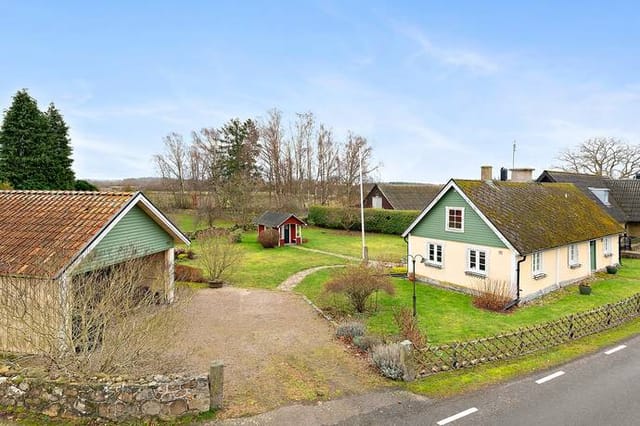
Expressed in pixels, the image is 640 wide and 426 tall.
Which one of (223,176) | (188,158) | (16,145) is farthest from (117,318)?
(188,158)

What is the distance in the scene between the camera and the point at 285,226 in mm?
35531

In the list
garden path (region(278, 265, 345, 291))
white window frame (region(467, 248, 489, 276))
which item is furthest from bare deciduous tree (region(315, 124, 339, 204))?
white window frame (region(467, 248, 489, 276))

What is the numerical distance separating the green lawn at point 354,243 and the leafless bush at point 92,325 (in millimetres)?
21500

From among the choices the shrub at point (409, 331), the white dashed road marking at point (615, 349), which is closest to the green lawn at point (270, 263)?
the shrub at point (409, 331)

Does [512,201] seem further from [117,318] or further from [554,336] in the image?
[117,318]

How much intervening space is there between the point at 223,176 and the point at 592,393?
51.1 m

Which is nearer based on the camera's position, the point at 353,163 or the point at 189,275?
the point at 189,275

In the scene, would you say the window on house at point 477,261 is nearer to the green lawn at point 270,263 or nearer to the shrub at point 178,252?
the green lawn at point 270,263

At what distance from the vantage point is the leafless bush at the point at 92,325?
26.3 ft

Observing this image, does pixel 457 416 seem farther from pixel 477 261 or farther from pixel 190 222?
pixel 190 222

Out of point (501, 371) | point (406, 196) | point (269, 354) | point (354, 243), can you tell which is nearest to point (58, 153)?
point (354, 243)

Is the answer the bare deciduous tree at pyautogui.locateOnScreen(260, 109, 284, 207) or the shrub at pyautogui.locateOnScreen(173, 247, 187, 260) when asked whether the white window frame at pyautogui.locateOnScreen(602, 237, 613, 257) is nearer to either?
the shrub at pyautogui.locateOnScreen(173, 247, 187, 260)

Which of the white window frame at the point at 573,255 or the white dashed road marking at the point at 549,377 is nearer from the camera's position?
the white dashed road marking at the point at 549,377

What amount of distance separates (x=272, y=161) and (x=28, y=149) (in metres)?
27.3
